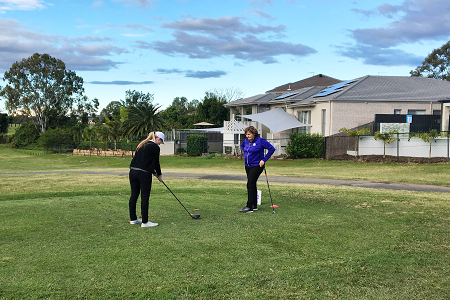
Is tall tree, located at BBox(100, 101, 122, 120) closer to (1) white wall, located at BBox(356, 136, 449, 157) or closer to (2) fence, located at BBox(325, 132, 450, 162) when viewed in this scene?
(2) fence, located at BBox(325, 132, 450, 162)

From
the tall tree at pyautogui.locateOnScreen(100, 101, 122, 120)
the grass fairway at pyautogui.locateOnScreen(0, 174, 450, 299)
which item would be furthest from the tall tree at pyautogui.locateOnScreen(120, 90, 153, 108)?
the grass fairway at pyautogui.locateOnScreen(0, 174, 450, 299)

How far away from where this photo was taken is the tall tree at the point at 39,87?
68.5m

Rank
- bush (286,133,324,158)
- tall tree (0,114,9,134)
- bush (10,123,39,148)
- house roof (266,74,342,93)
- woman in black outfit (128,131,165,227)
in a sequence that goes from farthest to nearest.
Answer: tall tree (0,114,9,134), bush (10,123,39,148), house roof (266,74,342,93), bush (286,133,324,158), woman in black outfit (128,131,165,227)

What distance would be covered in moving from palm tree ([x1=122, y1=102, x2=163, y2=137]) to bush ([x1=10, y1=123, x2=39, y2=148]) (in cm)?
3000

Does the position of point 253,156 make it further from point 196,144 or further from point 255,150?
point 196,144

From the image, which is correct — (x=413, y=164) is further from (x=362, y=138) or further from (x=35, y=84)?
(x=35, y=84)

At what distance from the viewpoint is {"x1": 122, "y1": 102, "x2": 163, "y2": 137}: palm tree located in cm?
5009

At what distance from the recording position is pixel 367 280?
5242mm

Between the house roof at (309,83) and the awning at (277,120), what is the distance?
11792mm

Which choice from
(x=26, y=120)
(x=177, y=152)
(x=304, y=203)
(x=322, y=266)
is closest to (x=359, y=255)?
(x=322, y=266)

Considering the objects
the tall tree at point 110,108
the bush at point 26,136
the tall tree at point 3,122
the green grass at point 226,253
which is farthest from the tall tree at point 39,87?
the green grass at point 226,253

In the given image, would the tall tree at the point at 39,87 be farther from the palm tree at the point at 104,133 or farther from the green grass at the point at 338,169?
the green grass at the point at 338,169

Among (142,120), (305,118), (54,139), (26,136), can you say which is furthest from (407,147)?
(26,136)

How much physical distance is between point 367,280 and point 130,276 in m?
2.84
